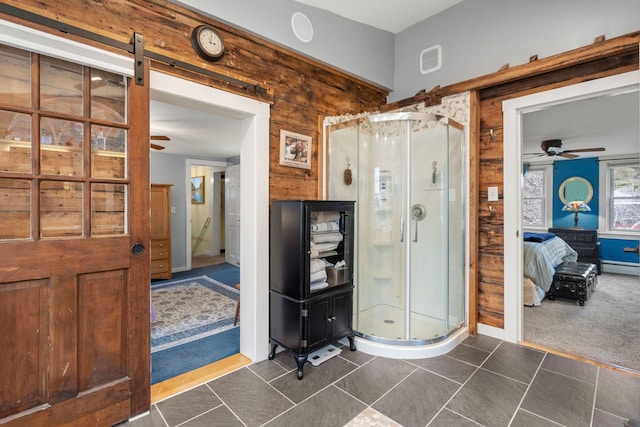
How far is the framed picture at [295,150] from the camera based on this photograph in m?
2.60

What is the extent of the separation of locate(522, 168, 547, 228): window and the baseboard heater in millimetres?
1278

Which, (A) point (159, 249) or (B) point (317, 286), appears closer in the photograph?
(B) point (317, 286)

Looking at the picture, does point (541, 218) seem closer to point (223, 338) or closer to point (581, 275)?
point (581, 275)

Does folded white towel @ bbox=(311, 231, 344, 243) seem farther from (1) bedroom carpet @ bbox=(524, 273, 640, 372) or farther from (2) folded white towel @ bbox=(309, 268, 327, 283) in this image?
(1) bedroom carpet @ bbox=(524, 273, 640, 372)

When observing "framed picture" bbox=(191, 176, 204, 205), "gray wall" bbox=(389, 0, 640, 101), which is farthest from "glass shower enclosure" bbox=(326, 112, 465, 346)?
"framed picture" bbox=(191, 176, 204, 205)

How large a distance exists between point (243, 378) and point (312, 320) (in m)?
0.63

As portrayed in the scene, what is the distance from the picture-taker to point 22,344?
149 cm

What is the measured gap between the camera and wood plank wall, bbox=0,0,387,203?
1732mm

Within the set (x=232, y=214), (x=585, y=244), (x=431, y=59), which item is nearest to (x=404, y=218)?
(x=431, y=59)

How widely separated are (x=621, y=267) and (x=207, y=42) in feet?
26.0

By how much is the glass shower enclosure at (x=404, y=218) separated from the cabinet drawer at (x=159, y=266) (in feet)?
12.3

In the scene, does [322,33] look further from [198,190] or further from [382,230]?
[198,190]

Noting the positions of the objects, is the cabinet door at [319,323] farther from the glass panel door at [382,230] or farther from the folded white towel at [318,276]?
the glass panel door at [382,230]

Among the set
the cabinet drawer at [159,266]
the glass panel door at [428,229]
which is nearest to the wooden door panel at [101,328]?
the glass panel door at [428,229]
